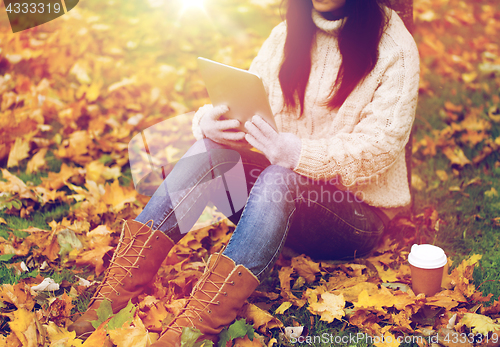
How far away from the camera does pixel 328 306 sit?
149cm

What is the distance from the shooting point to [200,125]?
1.71 meters

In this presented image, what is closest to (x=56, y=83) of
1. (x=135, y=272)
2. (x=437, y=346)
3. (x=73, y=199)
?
(x=73, y=199)

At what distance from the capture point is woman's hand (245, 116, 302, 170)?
1467mm

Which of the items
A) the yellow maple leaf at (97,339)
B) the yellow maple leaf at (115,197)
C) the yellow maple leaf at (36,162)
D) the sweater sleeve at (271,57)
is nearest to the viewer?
the yellow maple leaf at (97,339)

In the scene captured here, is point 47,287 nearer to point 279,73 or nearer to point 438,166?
point 279,73

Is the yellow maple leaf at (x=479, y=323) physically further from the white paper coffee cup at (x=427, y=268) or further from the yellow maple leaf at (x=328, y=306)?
the yellow maple leaf at (x=328, y=306)

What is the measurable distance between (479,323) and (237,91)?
3.69 ft

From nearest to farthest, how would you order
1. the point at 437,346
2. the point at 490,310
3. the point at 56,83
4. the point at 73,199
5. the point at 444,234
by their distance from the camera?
the point at 437,346 → the point at 490,310 → the point at 444,234 → the point at 73,199 → the point at 56,83

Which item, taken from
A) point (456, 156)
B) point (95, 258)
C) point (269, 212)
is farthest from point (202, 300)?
point (456, 156)

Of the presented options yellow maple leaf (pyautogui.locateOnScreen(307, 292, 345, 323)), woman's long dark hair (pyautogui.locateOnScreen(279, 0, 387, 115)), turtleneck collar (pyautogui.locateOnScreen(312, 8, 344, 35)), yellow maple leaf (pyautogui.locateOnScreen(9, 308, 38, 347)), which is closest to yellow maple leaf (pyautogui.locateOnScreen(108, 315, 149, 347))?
yellow maple leaf (pyautogui.locateOnScreen(9, 308, 38, 347))

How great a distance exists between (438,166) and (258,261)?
1.74 metres

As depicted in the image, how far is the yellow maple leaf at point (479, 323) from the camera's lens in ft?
4.23

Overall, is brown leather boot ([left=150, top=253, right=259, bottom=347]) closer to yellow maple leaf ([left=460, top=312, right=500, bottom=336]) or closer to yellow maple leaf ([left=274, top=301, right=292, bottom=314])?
yellow maple leaf ([left=274, top=301, right=292, bottom=314])

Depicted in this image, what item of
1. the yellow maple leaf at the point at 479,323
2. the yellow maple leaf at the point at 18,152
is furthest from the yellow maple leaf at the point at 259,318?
the yellow maple leaf at the point at 18,152
